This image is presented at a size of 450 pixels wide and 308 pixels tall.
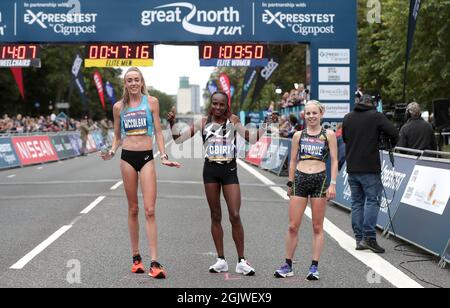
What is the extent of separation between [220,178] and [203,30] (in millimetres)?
11840

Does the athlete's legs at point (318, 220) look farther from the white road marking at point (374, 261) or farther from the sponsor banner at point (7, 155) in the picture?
the sponsor banner at point (7, 155)

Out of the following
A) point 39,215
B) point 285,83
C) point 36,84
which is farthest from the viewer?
point 36,84

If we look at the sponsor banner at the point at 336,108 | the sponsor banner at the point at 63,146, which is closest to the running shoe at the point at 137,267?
the sponsor banner at the point at 336,108

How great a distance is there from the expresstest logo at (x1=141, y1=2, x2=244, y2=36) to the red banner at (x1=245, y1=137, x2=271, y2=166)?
24.1ft

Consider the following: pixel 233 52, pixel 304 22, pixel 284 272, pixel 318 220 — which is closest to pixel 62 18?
pixel 233 52

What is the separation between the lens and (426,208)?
8.44 m

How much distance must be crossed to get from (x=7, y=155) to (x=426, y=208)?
769 inches

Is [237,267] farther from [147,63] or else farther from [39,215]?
[147,63]

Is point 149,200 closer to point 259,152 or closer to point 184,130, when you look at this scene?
point 184,130

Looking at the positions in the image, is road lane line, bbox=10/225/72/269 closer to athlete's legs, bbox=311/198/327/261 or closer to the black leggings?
the black leggings

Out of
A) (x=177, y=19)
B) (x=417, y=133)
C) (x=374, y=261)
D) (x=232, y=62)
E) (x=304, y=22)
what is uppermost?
(x=177, y=19)

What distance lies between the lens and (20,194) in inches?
617
